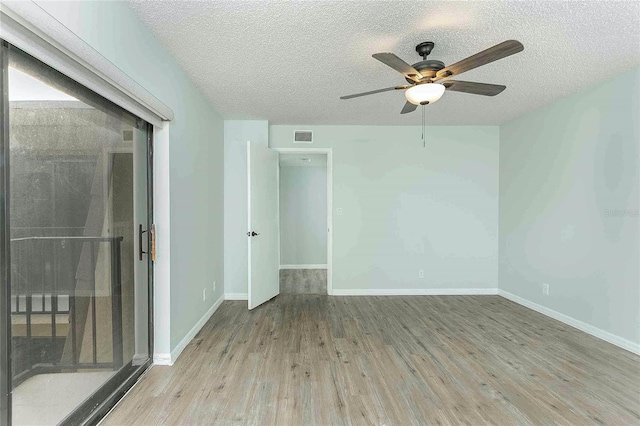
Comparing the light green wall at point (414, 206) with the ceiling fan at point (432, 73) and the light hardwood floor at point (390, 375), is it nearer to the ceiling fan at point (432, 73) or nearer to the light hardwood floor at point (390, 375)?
the light hardwood floor at point (390, 375)

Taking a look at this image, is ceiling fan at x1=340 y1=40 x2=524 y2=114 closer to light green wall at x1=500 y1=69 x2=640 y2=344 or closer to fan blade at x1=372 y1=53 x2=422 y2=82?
fan blade at x1=372 y1=53 x2=422 y2=82

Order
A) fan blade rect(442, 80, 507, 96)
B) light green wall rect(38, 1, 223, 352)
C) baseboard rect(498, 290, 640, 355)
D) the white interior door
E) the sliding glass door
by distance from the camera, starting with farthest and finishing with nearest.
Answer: the white interior door
baseboard rect(498, 290, 640, 355)
fan blade rect(442, 80, 507, 96)
light green wall rect(38, 1, 223, 352)
the sliding glass door

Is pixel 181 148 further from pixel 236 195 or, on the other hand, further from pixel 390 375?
pixel 390 375

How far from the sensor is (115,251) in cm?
201

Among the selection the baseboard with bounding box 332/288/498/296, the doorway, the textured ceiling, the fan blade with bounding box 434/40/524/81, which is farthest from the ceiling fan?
the doorway

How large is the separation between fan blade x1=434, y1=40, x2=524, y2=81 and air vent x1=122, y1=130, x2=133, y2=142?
2161 millimetres

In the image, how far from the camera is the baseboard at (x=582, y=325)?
2726 millimetres

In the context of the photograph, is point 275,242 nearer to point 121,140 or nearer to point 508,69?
point 121,140

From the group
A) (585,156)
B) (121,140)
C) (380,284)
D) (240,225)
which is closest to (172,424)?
(121,140)

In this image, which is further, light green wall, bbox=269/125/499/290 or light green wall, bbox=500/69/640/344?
light green wall, bbox=269/125/499/290

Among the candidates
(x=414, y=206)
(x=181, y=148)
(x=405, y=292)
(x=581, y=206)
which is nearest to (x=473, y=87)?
(x=581, y=206)

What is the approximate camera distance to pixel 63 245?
1546mm

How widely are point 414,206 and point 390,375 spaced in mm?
2785

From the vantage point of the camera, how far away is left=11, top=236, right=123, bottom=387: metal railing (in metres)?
1.32
